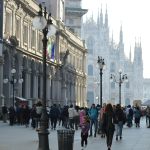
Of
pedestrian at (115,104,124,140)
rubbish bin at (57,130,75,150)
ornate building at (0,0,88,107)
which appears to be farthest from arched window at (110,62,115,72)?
rubbish bin at (57,130,75,150)

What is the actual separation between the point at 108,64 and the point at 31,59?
66758 millimetres

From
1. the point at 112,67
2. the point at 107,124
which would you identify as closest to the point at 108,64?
the point at 112,67

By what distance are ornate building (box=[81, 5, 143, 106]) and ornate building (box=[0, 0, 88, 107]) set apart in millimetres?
38117

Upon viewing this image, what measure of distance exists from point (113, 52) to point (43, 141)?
103 m

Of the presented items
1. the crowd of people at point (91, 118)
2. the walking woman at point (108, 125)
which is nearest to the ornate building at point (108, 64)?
the crowd of people at point (91, 118)

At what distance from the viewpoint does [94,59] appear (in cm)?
11462

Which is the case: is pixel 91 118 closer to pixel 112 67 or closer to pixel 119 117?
pixel 119 117

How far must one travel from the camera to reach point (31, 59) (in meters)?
48.3

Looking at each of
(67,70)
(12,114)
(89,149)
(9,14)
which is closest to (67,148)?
(89,149)

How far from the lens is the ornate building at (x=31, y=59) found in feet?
135

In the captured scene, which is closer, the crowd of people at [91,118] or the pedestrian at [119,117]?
the crowd of people at [91,118]

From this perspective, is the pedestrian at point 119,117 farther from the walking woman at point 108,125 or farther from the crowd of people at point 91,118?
the walking woman at point 108,125

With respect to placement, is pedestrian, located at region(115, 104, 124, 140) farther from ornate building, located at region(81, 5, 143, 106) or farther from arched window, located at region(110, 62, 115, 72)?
arched window, located at region(110, 62, 115, 72)

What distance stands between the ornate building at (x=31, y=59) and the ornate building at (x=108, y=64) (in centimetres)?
3812
